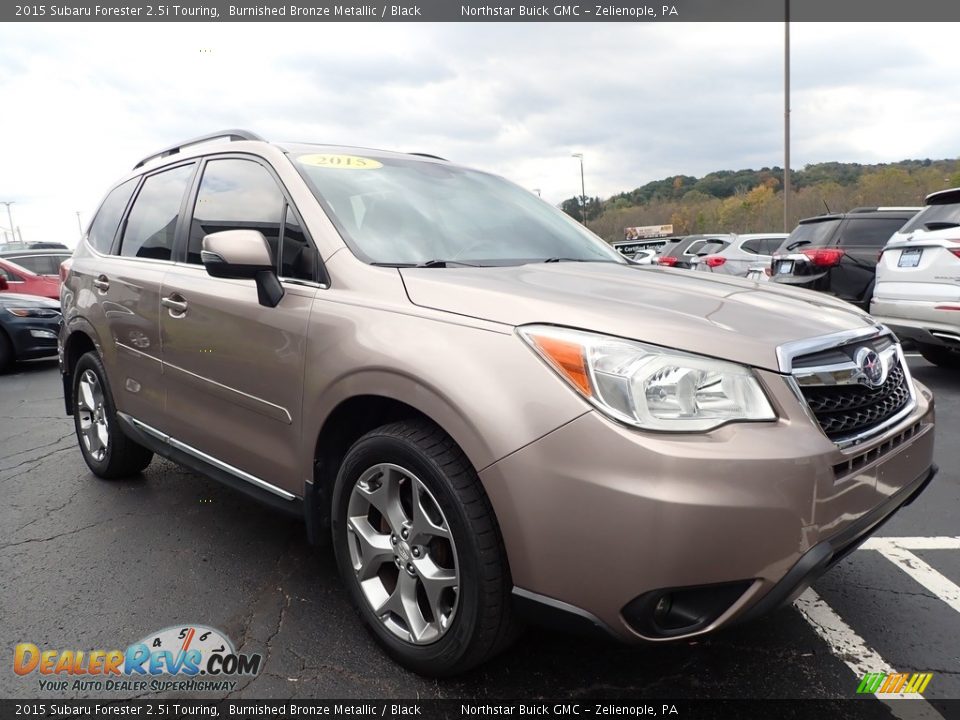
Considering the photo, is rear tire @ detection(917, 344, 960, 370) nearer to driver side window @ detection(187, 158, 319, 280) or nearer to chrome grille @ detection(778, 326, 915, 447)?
chrome grille @ detection(778, 326, 915, 447)

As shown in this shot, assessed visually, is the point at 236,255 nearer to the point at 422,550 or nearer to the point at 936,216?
the point at 422,550

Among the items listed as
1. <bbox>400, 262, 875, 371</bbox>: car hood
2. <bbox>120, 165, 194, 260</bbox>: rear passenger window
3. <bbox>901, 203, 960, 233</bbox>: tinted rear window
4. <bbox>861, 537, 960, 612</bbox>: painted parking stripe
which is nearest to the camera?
<bbox>400, 262, 875, 371</bbox>: car hood

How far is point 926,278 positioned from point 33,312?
33.2 feet

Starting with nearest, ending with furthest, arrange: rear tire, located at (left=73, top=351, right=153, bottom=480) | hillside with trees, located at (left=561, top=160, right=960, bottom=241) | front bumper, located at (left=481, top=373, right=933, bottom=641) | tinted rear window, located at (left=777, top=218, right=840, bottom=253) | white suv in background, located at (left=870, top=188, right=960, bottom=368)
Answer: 1. front bumper, located at (left=481, top=373, right=933, bottom=641)
2. rear tire, located at (left=73, top=351, right=153, bottom=480)
3. white suv in background, located at (left=870, top=188, right=960, bottom=368)
4. tinted rear window, located at (left=777, top=218, right=840, bottom=253)
5. hillside with trees, located at (left=561, top=160, right=960, bottom=241)

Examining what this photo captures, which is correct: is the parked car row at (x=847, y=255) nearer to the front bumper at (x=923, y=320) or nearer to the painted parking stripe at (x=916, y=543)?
the front bumper at (x=923, y=320)

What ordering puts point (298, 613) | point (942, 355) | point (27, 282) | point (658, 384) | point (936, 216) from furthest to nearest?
point (27, 282) < point (942, 355) < point (936, 216) < point (298, 613) < point (658, 384)

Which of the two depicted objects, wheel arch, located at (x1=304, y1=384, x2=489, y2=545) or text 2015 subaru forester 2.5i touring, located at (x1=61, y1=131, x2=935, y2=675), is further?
wheel arch, located at (x1=304, y1=384, x2=489, y2=545)

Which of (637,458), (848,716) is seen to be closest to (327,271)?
(637,458)

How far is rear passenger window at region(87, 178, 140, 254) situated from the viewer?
4.04 meters

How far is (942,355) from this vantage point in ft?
23.1

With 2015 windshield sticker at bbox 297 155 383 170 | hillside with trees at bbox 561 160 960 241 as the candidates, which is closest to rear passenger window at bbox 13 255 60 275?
2015 windshield sticker at bbox 297 155 383 170

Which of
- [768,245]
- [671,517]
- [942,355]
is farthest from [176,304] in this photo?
[768,245]

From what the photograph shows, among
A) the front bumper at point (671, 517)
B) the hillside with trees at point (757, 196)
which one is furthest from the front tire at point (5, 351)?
the hillside with trees at point (757, 196)

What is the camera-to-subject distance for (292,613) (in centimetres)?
260
